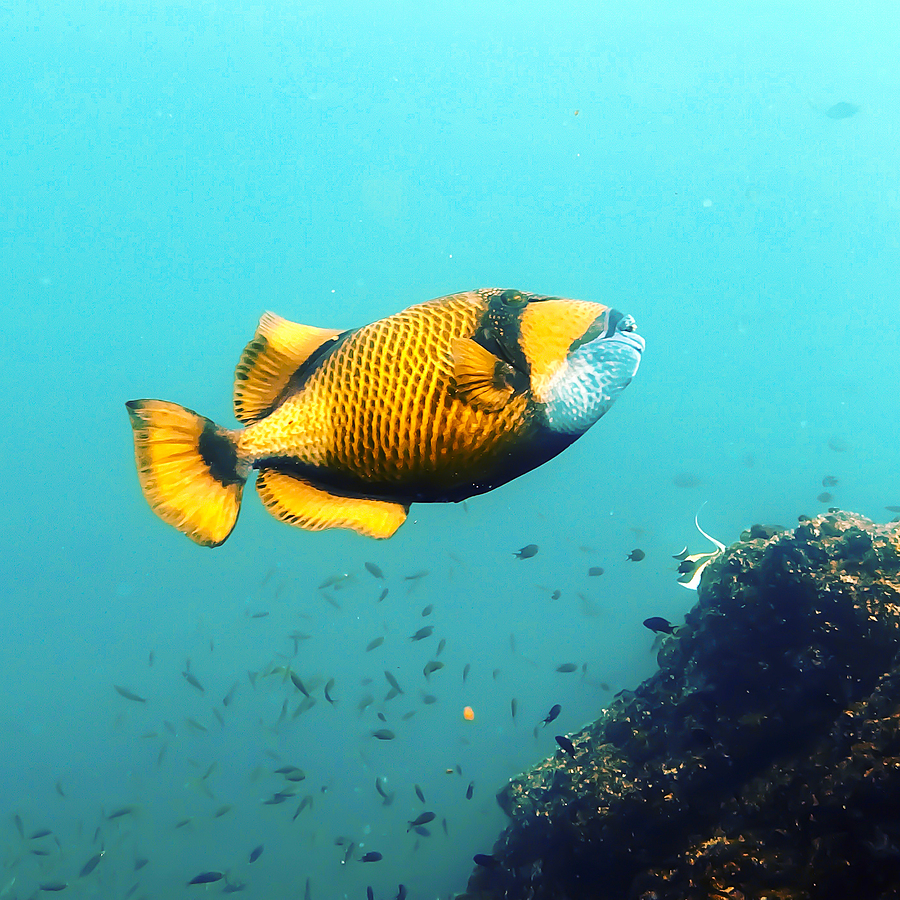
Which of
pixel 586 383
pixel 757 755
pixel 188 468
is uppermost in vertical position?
pixel 586 383

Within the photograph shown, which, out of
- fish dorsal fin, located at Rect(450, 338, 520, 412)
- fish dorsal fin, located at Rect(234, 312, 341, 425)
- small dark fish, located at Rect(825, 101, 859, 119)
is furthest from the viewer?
small dark fish, located at Rect(825, 101, 859, 119)

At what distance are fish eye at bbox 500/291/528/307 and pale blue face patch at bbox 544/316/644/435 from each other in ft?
0.51

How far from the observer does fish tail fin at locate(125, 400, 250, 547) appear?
1.04 meters

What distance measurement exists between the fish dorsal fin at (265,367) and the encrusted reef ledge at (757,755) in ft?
14.7

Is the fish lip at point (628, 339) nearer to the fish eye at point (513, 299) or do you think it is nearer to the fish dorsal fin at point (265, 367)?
the fish eye at point (513, 299)

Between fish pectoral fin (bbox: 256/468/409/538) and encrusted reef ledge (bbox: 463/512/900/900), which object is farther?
encrusted reef ledge (bbox: 463/512/900/900)

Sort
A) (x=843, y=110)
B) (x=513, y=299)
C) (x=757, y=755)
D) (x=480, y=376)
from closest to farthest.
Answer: (x=480, y=376), (x=513, y=299), (x=757, y=755), (x=843, y=110)

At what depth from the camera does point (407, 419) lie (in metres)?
0.99

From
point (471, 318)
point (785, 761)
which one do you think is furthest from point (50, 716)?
point (471, 318)

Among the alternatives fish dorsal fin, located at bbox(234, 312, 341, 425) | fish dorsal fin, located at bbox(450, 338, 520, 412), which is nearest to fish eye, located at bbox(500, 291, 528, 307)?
fish dorsal fin, located at bbox(450, 338, 520, 412)

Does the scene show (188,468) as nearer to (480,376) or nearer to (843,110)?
(480,376)

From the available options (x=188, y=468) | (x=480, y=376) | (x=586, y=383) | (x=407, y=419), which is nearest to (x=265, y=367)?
(x=188, y=468)

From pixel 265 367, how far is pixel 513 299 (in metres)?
0.54

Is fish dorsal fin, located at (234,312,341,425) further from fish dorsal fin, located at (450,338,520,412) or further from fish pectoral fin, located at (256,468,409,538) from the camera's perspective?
fish dorsal fin, located at (450,338,520,412)
